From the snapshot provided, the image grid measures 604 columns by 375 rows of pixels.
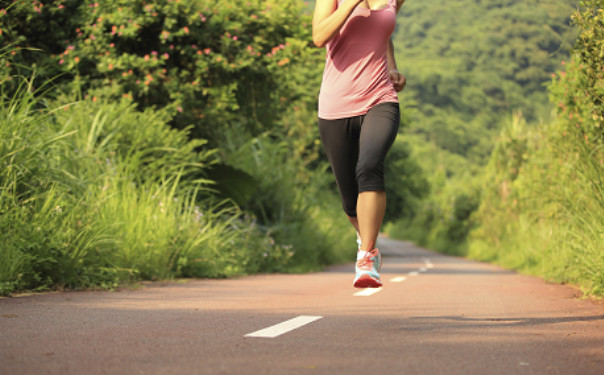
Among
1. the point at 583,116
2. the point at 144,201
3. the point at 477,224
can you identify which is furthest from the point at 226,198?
the point at 477,224

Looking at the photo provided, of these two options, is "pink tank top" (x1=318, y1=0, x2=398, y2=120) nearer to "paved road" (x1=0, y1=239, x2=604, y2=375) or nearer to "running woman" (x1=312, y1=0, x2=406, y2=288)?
"running woman" (x1=312, y1=0, x2=406, y2=288)

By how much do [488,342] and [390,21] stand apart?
218 cm

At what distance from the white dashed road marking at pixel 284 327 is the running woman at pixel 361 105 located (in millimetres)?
412

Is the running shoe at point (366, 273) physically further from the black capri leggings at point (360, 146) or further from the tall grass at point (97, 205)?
the tall grass at point (97, 205)

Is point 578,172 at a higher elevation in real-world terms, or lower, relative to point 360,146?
lower

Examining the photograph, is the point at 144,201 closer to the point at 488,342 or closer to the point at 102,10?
the point at 102,10

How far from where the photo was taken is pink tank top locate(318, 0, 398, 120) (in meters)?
5.24

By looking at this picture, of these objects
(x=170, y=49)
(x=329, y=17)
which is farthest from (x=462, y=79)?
(x=329, y=17)

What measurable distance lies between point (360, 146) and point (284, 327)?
127cm

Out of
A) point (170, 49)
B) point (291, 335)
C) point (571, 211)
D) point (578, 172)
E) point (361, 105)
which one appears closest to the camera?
point (291, 335)

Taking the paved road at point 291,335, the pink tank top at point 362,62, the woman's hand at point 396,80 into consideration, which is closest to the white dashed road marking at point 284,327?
the paved road at point 291,335

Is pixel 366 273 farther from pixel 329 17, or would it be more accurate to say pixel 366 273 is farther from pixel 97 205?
pixel 97 205

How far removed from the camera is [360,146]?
16.9ft

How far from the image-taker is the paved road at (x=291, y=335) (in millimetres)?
3455
